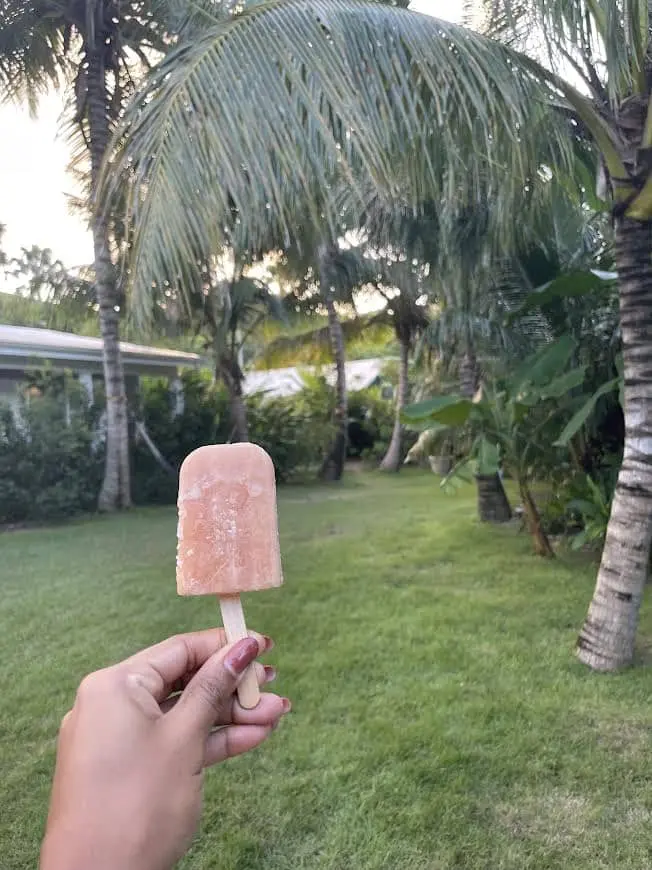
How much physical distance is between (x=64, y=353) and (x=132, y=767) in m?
10.1

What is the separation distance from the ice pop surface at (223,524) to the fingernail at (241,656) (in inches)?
4.5

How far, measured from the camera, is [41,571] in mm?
6094

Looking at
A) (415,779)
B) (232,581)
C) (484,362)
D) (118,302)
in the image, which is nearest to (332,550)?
(484,362)

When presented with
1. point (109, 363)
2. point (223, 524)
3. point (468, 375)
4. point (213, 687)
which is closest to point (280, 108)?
point (223, 524)

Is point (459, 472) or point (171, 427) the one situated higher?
point (171, 427)

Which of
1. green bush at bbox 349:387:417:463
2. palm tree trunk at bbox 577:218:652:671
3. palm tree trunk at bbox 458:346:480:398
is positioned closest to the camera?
palm tree trunk at bbox 577:218:652:671

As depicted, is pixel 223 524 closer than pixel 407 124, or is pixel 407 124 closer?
pixel 223 524

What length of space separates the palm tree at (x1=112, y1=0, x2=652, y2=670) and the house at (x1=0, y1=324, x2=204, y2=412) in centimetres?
668

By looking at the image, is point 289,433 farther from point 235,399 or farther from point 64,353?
point 64,353

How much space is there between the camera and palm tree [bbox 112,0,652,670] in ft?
8.71

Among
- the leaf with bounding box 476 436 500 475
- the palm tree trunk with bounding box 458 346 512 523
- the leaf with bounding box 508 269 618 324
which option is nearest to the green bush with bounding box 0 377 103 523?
the palm tree trunk with bounding box 458 346 512 523

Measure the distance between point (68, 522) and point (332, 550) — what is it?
398 centimetres

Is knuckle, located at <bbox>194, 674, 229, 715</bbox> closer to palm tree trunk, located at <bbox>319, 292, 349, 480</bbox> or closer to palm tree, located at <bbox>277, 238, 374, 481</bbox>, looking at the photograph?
palm tree, located at <bbox>277, 238, 374, 481</bbox>

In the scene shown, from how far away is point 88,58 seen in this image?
845 centimetres
